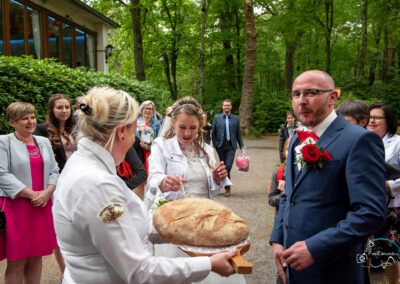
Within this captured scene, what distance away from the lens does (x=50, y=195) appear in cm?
412

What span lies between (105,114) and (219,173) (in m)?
1.90

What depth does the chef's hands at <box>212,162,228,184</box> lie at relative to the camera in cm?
361

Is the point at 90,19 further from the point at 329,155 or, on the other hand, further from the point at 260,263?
the point at 329,155

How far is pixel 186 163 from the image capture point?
3.77 m

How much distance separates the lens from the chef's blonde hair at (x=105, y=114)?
1910 mm

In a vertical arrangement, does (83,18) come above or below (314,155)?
above

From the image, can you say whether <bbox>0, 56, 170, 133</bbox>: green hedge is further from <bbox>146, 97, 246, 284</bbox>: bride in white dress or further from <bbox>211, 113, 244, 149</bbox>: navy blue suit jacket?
<bbox>211, 113, 244, 149</bbox>: navy blue suit jacket

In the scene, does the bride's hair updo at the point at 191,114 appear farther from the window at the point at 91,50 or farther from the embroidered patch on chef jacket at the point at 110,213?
the window at the point at 91,50

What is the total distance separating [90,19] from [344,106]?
746 inches

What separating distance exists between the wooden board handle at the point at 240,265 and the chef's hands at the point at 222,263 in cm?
2

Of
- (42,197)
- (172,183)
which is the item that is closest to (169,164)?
(172,183)

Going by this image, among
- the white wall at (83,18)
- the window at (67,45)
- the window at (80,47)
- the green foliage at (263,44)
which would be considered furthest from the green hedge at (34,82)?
the green foliage at (263,44)

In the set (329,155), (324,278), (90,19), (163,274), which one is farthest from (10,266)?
(90,19)

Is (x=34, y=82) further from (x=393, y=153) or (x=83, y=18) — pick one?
(x=83, y=18)
